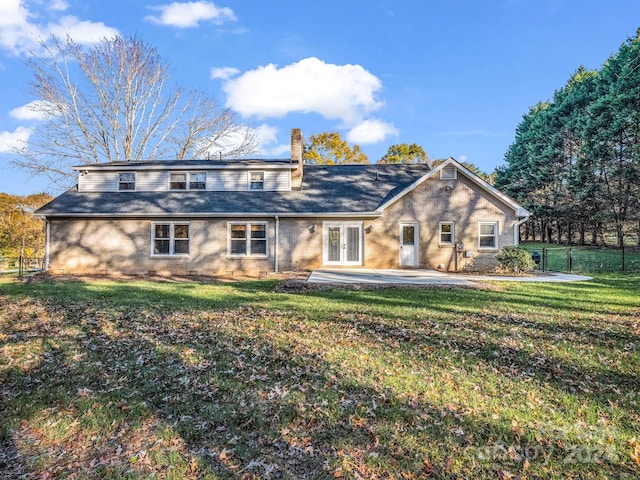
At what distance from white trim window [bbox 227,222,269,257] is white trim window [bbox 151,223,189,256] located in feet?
7.05

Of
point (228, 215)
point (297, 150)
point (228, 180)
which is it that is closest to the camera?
point (228, 215)

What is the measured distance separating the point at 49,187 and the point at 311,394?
3181 cm

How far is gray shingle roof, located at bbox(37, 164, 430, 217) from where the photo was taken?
16797mm

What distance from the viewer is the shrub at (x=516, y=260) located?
15.6 metres

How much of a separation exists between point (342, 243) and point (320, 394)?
13.0m

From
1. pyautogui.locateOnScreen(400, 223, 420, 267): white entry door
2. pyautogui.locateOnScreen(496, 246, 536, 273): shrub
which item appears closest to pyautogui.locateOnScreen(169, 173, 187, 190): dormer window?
pyautogui.locateOnScreen(400, 223, 420, 267): white entry door

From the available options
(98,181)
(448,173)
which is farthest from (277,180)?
(98,181)

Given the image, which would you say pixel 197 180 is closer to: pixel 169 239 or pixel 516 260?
pixel 169 239

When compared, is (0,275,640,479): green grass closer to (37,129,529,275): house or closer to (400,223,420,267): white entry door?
(37,129,529,275): house

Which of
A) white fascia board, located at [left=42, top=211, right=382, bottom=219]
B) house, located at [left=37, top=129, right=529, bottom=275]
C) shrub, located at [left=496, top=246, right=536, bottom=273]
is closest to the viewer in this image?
shrub, located at [left=496, top=246, right=536, bottom=273]

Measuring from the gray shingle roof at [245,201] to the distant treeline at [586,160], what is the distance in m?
14.8

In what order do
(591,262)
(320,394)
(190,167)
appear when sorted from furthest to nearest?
(591,262)
(190,167)
(320,394)

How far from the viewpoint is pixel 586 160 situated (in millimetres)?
30109

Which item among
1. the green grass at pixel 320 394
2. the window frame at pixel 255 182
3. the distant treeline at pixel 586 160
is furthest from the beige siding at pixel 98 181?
the distant treeline at pixel 586 160
